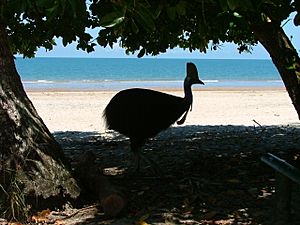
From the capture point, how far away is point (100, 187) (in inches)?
209

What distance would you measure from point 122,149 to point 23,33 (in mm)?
2734

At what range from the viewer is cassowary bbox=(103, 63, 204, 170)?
6.49 meters

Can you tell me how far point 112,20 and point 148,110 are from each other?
382cm

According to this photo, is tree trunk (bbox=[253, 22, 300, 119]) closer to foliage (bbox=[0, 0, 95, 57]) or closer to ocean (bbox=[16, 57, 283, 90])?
foliage (bbox=[0, 0, 95, 57])

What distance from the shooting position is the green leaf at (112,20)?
2664mm

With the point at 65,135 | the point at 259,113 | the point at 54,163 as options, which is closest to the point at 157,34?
the point at 54,163

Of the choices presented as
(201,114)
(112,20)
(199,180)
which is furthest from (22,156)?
(201,114)

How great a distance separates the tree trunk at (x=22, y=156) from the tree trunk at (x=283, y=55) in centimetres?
257

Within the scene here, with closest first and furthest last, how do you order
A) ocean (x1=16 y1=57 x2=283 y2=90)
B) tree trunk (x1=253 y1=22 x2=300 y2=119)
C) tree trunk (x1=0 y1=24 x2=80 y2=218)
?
tree trunk (x1=0 y1=24 x2=80 y2=218) → tree trunk (x1=253 y1=22 x2=300 y2=119) → ocean (x1=16 y1=57 x2=283 y2=90)

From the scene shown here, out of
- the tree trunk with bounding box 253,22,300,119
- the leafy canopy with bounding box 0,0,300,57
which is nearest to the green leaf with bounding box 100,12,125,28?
the leafy canopy with bounding box 0,0,300,57

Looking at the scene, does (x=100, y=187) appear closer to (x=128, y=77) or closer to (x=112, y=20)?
(x=112, y=20)

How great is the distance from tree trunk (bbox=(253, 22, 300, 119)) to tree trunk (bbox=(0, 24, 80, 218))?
257 centimetres

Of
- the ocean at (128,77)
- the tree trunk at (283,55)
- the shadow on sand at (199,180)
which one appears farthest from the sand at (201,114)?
the ocean at (128,77)

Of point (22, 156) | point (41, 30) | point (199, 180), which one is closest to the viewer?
point (22, 156)
